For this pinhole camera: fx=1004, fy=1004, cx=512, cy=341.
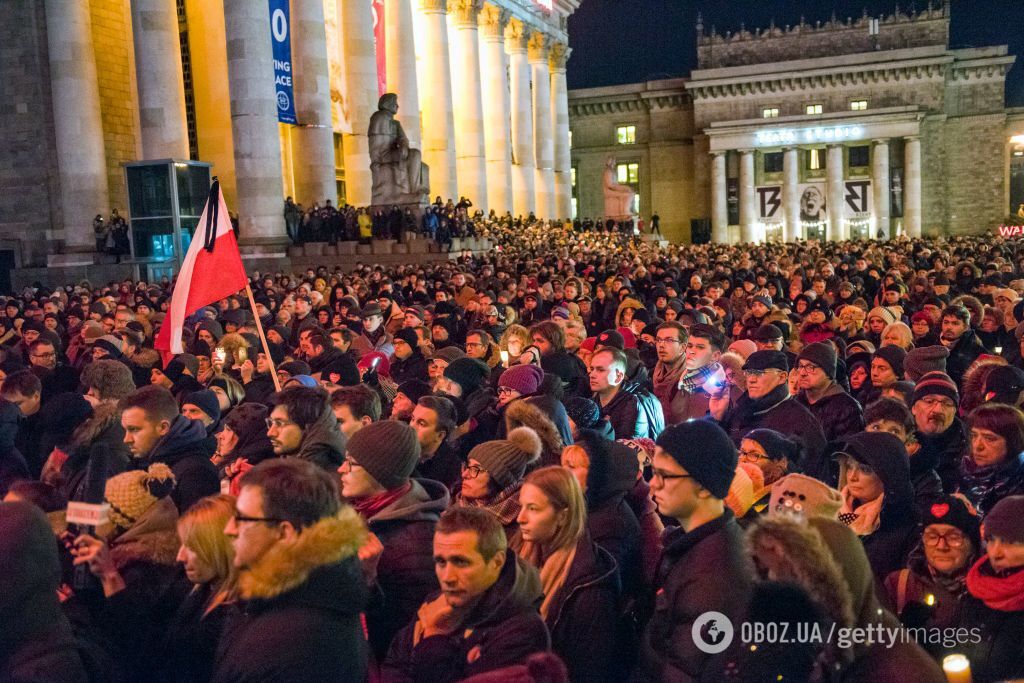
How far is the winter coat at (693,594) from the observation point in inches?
123

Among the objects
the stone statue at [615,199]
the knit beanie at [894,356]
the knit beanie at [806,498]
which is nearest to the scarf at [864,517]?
the knit beanie at [806,498]

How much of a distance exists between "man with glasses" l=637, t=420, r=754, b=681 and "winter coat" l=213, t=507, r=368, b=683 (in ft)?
3.23

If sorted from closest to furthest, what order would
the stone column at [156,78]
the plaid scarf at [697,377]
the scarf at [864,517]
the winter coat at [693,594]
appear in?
the winter coat at [693,594]
the scarf at [864,517]
the plaid scarf at [697,377]
the stone column at [156,78]

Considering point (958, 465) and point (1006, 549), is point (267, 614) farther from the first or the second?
point (958, 465)

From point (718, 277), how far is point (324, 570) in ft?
49.2

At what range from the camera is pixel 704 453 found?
11.7 feet

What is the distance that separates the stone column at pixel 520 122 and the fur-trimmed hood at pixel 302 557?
51.1 m

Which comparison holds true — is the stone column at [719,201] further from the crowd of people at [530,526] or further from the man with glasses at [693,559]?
the man with glasses at [693,559]

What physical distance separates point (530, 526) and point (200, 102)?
105 feet

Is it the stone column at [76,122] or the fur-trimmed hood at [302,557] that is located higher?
the stone column at [76,122]

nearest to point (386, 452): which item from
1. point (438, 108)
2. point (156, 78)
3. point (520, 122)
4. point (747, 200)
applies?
point (156, 78)

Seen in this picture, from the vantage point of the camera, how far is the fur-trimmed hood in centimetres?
293

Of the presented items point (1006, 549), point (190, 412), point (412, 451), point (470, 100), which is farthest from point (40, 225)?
point (1006, 549)

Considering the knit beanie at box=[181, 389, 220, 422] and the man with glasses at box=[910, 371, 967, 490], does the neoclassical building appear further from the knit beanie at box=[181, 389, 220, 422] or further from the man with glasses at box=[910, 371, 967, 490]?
the man with glasses at box=[910, 371, 967, 490]
